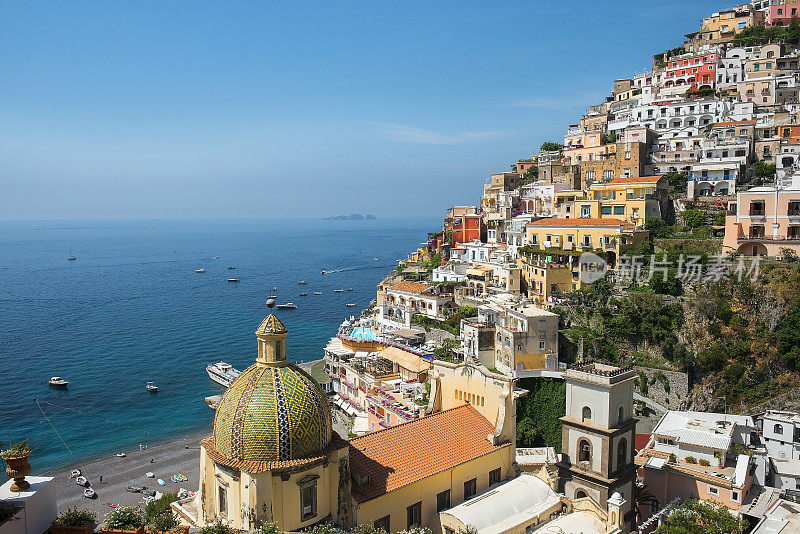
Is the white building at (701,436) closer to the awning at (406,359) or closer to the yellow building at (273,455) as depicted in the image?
the yellow building at (273,455)

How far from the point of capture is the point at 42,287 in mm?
108375

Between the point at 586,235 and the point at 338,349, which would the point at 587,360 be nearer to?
the point at 586,235

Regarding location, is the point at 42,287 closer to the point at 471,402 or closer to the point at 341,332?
the point at 341,332

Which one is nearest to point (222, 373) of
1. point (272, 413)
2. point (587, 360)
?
point (587, 360)

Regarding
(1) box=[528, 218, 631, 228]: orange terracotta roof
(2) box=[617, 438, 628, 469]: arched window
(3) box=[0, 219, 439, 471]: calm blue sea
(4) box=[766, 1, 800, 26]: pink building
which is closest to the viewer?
(2) box=[617, 438, 628, 469]: arched window

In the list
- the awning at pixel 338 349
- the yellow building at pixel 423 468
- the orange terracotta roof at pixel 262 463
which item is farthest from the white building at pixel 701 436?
the awning at pixel 338 349

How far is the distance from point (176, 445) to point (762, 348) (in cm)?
3703

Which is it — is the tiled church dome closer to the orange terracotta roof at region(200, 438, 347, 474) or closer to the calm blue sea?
the orange terracotta roof at region(200, 438, 347, 474)

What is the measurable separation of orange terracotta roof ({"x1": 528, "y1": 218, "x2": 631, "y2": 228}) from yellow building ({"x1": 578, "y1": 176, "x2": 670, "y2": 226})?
93.1 inches

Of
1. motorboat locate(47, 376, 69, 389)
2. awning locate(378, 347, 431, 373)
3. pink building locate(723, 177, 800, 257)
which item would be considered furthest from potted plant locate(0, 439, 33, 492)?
motorboat locate(47, 376, 69, 389)

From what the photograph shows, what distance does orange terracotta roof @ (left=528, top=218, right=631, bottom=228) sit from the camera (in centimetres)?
4256

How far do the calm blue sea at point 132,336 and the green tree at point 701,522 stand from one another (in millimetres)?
35224

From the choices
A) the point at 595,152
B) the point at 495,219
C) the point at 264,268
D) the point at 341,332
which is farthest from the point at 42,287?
the point at 595,152

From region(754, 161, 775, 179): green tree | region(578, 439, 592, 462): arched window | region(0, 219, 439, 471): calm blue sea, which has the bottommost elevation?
region(0, 219, 439, 471): calm blue sea
